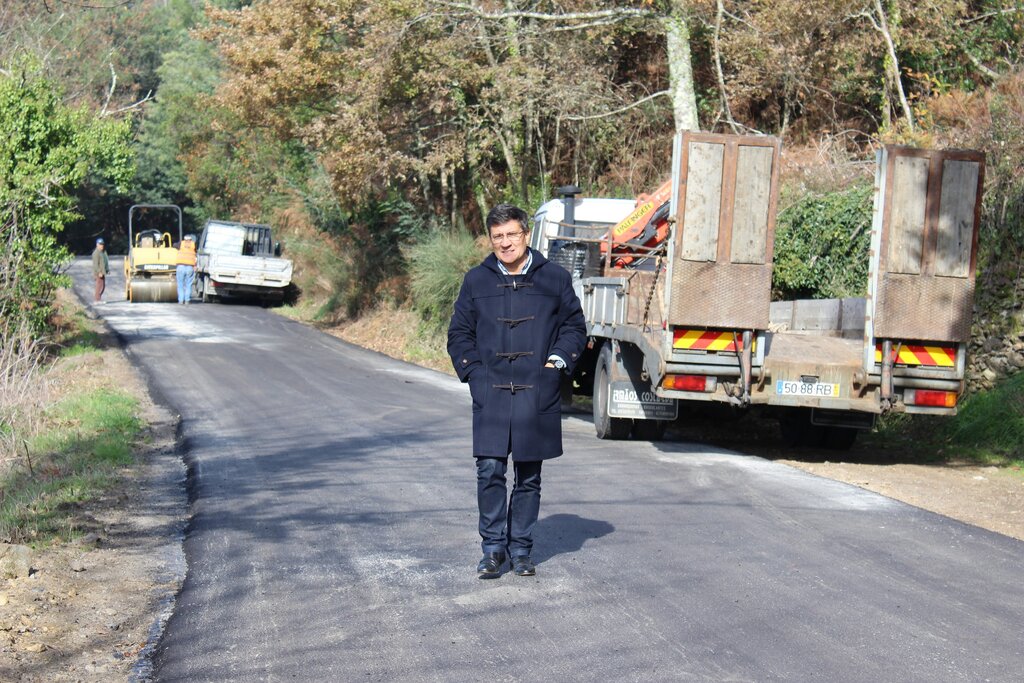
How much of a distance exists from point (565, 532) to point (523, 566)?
122 cm

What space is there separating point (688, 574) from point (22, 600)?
3532 mm

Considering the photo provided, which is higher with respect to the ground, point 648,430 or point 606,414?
point 606,414

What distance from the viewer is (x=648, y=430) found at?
12.5 m

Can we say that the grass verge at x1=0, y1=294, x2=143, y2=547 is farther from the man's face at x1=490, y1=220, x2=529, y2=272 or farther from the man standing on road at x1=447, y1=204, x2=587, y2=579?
the man's face at x1=490, y1=220, x2=529, y2=272

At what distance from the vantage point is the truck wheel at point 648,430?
40.9ft

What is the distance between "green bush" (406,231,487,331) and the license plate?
1394cm

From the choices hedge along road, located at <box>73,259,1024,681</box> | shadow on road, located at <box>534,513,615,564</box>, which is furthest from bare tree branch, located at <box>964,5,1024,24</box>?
shadow on road, located at <box>534,513,615,564</box>

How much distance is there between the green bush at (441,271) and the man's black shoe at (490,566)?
18.1 m

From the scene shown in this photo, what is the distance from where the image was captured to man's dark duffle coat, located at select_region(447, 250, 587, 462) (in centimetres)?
612

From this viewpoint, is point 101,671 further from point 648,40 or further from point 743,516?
point 648,40

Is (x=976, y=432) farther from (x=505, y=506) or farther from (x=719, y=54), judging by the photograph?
(x=719, y=54)

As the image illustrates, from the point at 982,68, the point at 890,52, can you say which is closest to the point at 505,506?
the point at 982,68

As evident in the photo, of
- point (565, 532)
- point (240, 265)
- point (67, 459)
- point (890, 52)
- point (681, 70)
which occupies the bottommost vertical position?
point (67, 459)

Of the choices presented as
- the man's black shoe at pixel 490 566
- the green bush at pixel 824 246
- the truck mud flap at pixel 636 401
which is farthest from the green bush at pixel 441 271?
the man's black shoe at pixel 490 566
